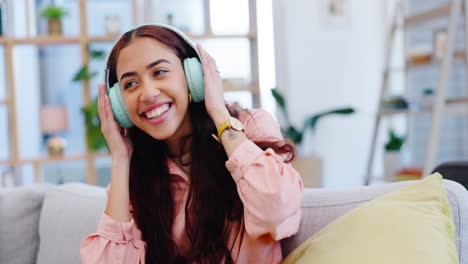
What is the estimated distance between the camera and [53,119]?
4344 mm

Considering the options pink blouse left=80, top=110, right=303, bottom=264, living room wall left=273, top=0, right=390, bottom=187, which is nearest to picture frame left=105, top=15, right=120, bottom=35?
living room wall left=273, top=0, right=390, bottom=187

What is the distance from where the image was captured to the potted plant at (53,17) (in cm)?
429

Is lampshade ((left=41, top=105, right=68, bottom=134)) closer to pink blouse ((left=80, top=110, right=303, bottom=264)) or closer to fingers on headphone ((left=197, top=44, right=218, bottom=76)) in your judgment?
pink blouse ((left=80, top=110, right=303, bottom=264))

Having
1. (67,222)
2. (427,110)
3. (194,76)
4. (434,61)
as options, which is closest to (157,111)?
(194,76)

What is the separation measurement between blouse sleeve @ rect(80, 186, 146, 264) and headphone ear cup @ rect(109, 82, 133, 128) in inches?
8.8

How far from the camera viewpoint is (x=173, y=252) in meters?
1.24

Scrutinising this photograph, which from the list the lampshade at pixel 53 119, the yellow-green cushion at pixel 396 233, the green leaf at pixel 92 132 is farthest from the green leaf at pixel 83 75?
the yellow-green cushion at pixel 396 233

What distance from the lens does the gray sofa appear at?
119 cm

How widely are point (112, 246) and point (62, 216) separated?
1.28ft

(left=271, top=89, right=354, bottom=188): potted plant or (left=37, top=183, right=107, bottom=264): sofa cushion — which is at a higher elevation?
(left=37, top=183, right=107, bottom=264): sofa cushion

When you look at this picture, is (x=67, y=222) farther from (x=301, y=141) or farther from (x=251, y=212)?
(x=301, y=141)

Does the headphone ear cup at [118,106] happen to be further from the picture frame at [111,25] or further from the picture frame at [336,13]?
the picture frame at [336,13]

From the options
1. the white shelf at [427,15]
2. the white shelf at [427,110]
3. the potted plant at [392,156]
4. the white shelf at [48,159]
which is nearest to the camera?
the white shelf at [427,110]

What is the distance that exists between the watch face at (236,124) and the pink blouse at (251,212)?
0.04 meters
